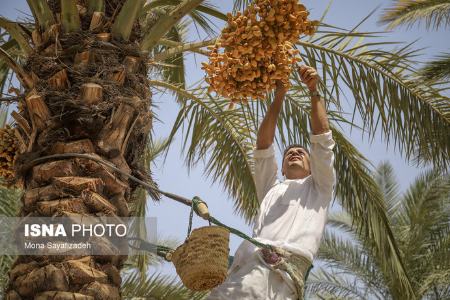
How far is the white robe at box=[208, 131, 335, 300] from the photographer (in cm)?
335

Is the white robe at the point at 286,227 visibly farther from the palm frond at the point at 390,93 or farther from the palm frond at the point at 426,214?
the palm frond at the point at 426,214

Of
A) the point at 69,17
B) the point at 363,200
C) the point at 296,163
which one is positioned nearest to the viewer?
the point at 69,17

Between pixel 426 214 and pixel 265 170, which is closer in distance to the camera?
pixel 265 170

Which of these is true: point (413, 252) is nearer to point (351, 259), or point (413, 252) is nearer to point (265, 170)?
point (351, 259)

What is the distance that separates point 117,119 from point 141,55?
509 millimetres

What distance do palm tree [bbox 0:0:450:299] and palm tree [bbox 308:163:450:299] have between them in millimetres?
5970

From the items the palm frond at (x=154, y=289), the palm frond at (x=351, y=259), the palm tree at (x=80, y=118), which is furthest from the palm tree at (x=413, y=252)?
the palm tree at (x=80, y=118)

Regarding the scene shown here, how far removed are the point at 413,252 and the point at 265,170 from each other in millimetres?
8443

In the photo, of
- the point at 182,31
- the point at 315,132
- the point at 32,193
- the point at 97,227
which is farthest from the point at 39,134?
the point at 182,31

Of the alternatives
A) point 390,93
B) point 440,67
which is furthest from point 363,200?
point 440,67

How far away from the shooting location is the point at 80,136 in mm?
3578

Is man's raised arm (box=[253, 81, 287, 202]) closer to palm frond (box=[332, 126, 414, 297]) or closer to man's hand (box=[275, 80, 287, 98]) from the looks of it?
man's hand (box=[275, 80, 287, 98])

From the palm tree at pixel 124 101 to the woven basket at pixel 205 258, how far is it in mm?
407

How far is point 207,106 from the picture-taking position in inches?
223
